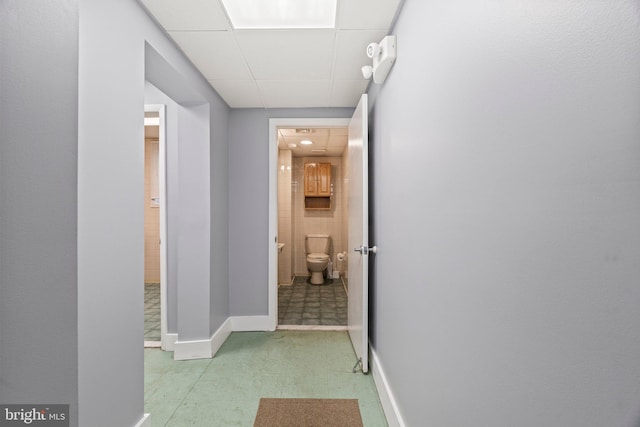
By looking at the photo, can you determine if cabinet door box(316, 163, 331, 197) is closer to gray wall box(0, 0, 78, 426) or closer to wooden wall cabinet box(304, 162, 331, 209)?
wooden wall cabinet box(304, 162, 331, 209)

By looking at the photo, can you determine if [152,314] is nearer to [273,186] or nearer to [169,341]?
[169,341]

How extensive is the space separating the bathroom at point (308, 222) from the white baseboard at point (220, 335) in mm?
712

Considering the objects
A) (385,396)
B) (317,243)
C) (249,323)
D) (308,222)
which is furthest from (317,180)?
(385,396)

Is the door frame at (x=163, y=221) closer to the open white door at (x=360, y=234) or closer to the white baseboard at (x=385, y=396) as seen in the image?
the open white door at (x=360, y=234)

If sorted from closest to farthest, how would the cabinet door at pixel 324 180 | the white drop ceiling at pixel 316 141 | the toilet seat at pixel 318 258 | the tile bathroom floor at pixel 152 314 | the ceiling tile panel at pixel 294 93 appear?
the ceiling tile panel at pixel 294 93 < the tile bathroom floor at pixel 152 314 < the white drop ceiling at pixel 316 141 < the toilet seat at pixel 318 258 < the cabinet door at pixel 324 180

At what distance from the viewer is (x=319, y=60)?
6.69 ft

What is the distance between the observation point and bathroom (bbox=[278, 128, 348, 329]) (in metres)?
3.93

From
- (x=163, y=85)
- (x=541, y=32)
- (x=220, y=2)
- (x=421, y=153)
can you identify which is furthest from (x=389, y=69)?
(x=163, y=85)

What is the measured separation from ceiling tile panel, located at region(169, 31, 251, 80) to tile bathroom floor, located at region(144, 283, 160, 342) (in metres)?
2.48

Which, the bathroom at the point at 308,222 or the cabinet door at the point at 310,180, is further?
the cabinet door at the point at 310,180

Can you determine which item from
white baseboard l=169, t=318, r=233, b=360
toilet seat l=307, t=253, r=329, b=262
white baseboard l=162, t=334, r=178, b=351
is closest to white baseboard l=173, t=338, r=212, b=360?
white baseboard l=169, t=318, r=233, b=360

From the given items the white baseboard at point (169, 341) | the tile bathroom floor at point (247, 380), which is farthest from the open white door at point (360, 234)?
the white baseboard at point (169, 341)

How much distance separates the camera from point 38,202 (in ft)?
3.09

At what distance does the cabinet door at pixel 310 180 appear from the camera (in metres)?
5.26
